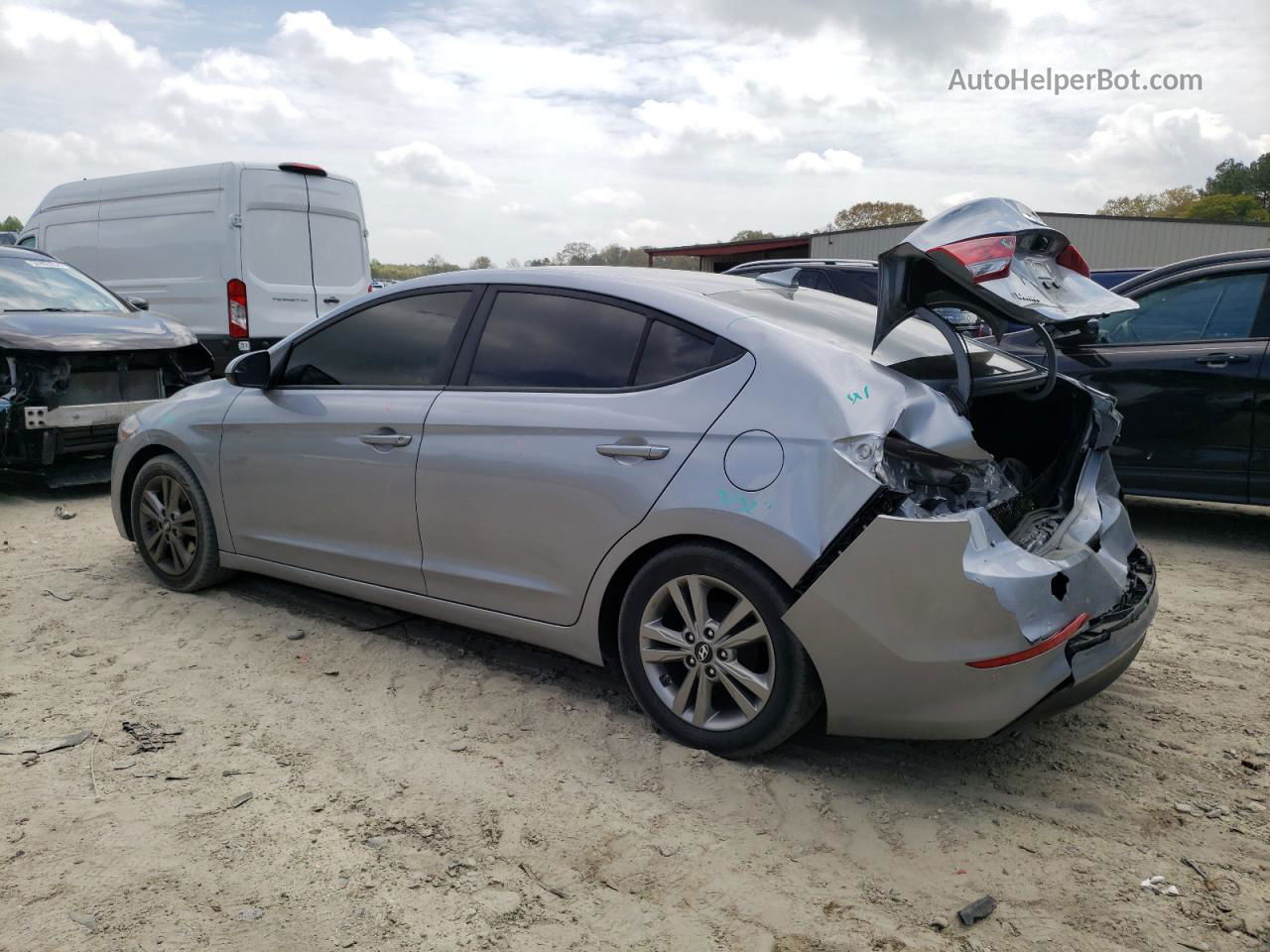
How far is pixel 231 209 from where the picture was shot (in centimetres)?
982

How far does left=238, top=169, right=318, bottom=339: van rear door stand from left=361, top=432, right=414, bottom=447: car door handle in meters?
6.97

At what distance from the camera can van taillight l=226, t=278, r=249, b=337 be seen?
9.95 meters

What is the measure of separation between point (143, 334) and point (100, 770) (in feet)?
16.5

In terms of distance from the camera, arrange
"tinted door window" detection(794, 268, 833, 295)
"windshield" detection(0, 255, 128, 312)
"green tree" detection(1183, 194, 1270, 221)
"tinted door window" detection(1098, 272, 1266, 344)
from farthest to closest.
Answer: "green tree" detection(1183, 194, 1270, 221)
"tinted door window" detection(794, 268, 833, 295)
"windshield" detection(0, 255, 128, 312)
"tinted door window" detection(1098, 272, 1266, 344)

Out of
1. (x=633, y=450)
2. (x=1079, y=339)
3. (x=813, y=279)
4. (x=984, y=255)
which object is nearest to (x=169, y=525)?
(x=633, y=450)

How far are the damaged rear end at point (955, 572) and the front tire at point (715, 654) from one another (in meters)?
0.11

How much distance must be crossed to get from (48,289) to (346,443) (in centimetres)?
501

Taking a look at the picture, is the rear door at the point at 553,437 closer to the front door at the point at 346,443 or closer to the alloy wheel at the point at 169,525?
the front door at the point at 346,443

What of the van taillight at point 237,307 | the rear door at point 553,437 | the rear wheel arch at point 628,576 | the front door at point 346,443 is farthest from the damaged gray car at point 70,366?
the rear wheel arch at point 628,576

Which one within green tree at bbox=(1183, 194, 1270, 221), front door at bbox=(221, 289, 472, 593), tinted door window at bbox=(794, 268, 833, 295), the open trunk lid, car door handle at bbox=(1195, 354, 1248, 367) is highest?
green tree at bbox=(1183, 194, 1270, 221)

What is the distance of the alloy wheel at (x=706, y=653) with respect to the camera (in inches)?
116

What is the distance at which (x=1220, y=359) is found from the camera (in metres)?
5.61

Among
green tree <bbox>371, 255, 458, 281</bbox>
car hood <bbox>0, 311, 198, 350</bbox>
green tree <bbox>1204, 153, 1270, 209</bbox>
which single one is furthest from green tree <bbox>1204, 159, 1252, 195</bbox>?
car hood <bbox>0, 311, 198, 350</bbox>

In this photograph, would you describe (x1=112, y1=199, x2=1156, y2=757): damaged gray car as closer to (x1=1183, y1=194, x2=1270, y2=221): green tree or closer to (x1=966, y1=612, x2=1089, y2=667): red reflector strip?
(x1=966, y1=612, x2=1089, y2=667): red reflector strip
